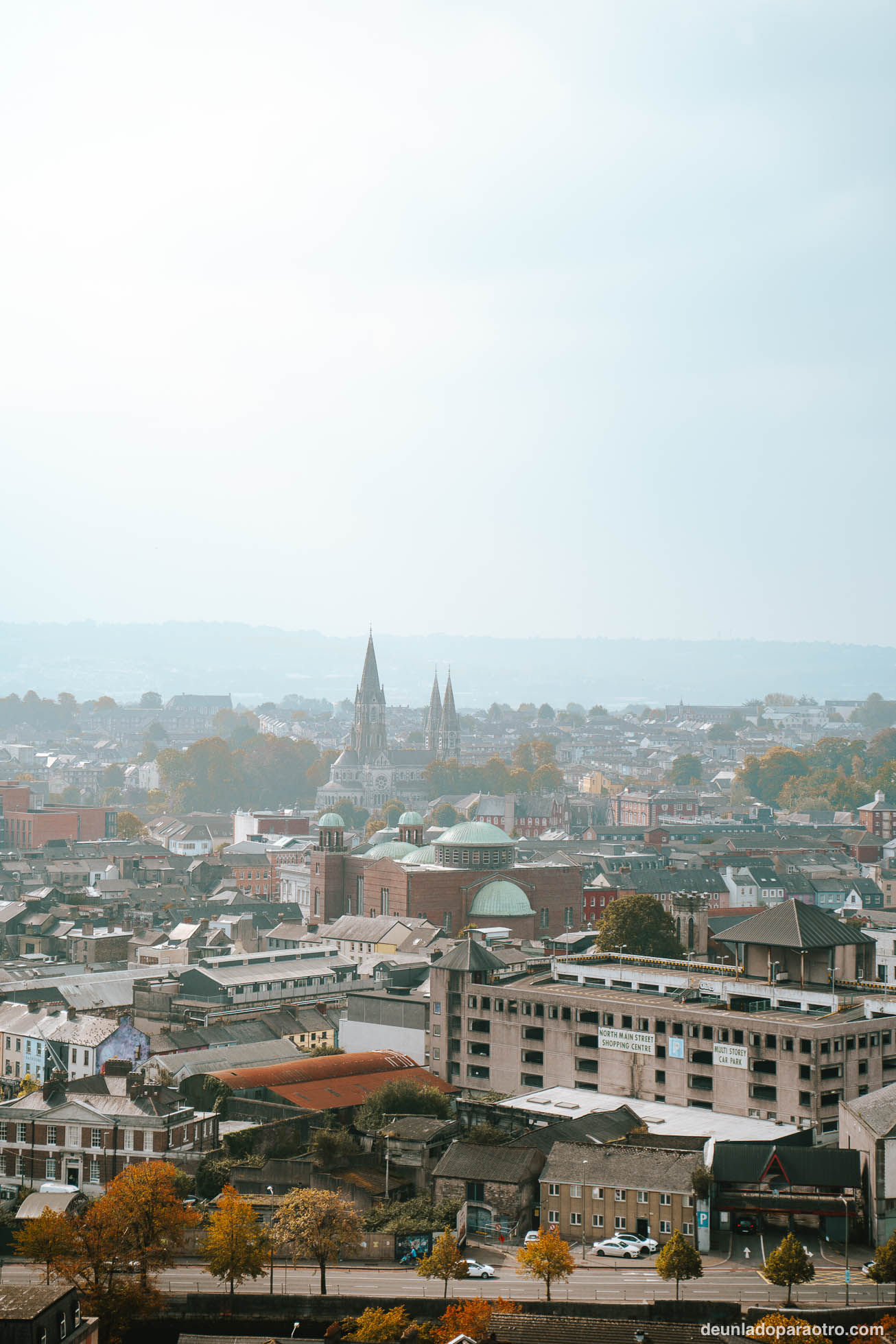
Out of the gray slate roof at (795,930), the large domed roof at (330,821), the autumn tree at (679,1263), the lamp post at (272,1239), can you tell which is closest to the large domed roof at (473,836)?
the large domed roof at (330,821)

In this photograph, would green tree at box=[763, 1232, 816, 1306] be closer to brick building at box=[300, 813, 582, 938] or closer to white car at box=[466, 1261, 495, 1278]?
white car at box=[466, 1261, 495, 1278]

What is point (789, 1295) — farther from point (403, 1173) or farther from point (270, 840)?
point (270, 840)

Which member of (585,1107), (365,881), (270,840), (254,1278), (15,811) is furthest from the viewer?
(15,811)

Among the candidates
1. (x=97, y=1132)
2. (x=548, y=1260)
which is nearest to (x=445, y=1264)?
(x=548, y=1260)

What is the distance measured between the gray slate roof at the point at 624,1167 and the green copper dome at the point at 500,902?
174ft

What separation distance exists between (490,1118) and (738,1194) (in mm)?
12374

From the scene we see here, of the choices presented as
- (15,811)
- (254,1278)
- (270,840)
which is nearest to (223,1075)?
(254,1278)

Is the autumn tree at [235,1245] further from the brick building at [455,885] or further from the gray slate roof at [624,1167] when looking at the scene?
the brick building at [455,885]

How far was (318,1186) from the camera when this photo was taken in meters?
59.5

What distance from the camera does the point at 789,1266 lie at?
1977 inches

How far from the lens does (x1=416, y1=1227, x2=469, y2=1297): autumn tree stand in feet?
169

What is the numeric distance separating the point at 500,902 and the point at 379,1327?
64.4 metres

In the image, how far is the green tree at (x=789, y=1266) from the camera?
50.3 meters

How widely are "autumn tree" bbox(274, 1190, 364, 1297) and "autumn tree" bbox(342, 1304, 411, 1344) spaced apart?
3.61m
